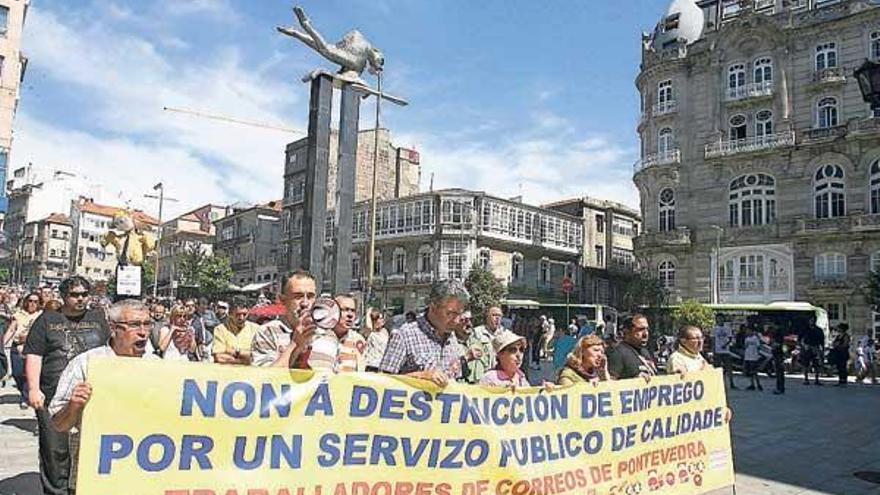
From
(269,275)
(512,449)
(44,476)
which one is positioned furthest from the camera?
(269,275)

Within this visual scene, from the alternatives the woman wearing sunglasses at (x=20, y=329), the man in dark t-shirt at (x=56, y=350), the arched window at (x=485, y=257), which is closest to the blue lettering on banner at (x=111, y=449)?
the man in dark t-shirt at (x=56, y=350)

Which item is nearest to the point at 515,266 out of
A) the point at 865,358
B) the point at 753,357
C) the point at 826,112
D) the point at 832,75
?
the point at 826,112

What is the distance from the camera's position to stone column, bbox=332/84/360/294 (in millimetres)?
13141

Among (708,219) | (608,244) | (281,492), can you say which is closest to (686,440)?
(281,492)

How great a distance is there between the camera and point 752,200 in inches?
1550

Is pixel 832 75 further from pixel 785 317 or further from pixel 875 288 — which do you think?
pixel 875 288

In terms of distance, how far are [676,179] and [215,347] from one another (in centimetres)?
3954

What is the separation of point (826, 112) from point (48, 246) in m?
95.7

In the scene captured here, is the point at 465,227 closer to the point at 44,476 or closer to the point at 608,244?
the point at 608,244

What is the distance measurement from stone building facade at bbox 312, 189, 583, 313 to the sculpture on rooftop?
3221 centimetres

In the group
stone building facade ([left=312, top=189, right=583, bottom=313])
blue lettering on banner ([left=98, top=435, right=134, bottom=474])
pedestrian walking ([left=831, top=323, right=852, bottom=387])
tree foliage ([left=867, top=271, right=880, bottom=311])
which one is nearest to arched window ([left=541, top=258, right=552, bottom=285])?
stone building facade ([left=312, top=189, right=583, bottom=313])

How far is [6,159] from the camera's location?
36.7 m

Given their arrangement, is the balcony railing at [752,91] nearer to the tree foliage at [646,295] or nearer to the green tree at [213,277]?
the tree foliage at [646,295]

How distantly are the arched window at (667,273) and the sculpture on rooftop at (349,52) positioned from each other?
31.3 m
